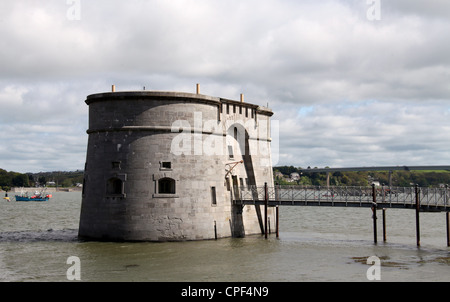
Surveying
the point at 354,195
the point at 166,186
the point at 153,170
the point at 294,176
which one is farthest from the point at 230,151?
the point at 294,176

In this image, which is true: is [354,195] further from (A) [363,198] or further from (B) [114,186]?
(B) [114,186]

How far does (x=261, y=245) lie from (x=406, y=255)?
26.5 feet

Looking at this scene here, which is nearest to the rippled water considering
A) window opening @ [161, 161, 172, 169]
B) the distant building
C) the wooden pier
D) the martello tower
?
the martello tower

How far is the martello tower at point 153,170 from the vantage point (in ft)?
100

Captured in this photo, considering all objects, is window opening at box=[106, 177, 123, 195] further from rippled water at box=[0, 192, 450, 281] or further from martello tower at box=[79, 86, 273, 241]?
rippled water at box=[0, 192, 450, 281]

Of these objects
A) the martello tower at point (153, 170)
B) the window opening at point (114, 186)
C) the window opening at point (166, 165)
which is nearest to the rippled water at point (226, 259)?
the martello tower at point (153, 170)

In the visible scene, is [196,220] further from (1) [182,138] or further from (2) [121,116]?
(2) [121,116]

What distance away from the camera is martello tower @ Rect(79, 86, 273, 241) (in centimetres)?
3055

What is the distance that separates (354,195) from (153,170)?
12.5 meters

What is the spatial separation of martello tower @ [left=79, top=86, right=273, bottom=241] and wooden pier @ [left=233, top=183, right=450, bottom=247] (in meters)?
3.13

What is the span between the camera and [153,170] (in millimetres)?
30797

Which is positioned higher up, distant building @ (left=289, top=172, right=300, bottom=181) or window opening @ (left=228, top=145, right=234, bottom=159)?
distant building @ (left=289, top=172, right=300, bottom=181)
